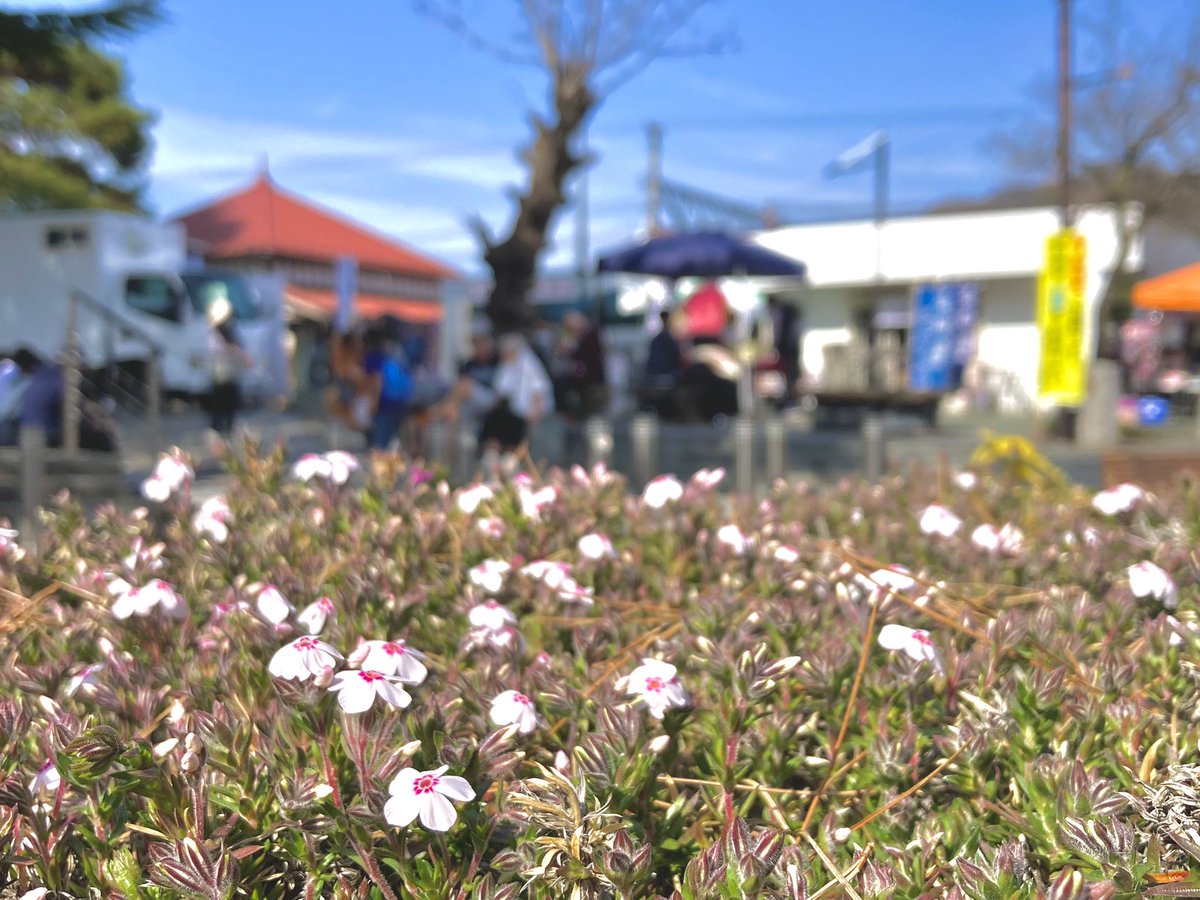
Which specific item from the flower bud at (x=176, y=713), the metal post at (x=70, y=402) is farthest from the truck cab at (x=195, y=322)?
the flower bud at (x=176, y=713)

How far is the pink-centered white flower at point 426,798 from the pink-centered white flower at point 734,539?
1.38m

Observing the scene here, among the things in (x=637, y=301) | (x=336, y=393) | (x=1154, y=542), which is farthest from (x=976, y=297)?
(x=1154, y=542)

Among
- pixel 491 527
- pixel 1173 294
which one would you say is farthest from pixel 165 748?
pixel 1173 294

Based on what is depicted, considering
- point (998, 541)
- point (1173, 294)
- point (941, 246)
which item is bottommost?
point (998, 541)

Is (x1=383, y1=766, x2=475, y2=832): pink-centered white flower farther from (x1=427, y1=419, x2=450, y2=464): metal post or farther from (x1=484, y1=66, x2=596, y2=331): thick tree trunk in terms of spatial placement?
(x1=484, y1=66, x2=596, y2=331): thick tree trunk

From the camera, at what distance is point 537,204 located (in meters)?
14.8

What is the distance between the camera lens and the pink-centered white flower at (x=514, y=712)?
1543 mm

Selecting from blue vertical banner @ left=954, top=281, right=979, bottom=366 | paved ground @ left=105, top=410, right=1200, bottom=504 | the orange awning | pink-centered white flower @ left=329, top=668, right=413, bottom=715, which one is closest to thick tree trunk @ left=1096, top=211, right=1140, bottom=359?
blue vertical banner @ left=954, top=281, right=979, bottom=366

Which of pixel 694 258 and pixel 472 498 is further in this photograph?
pixel 694 258

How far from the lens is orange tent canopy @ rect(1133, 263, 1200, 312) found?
1691cm

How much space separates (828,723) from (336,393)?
10.7 metres

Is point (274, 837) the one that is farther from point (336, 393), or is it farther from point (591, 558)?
point (336, 393)

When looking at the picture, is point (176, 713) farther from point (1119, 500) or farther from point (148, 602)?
point (1119, 500)

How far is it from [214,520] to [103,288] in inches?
774
